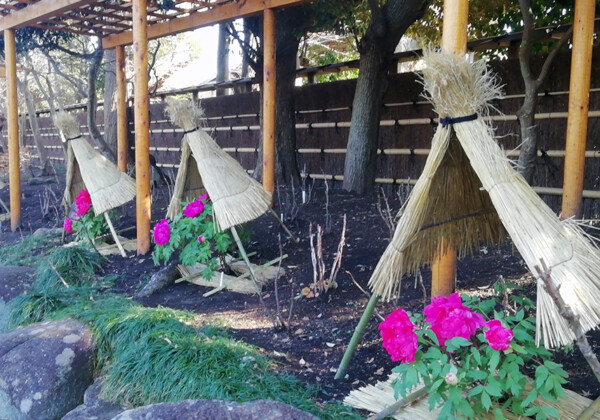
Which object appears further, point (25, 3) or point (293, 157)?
point (293, 157)

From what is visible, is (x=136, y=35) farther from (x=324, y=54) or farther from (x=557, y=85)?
(x=324, y=54)

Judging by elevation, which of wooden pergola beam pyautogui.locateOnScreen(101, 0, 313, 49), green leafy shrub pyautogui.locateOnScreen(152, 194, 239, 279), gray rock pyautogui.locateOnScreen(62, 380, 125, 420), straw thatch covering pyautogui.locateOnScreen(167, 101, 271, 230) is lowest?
gray rock pyautogui.locateOnScreen(62, 380, 125, 420)

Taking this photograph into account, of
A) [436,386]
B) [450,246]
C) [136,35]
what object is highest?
[136,35]

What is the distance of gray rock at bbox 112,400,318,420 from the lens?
2.00m

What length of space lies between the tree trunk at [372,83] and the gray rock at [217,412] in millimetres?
4745

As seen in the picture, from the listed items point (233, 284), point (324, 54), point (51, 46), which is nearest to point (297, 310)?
point (233, 284)

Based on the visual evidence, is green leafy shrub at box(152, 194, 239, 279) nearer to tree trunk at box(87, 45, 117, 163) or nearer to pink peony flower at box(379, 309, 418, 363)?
pink peony flower at box(379, 309, 418, 363)

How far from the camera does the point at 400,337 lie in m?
1.95

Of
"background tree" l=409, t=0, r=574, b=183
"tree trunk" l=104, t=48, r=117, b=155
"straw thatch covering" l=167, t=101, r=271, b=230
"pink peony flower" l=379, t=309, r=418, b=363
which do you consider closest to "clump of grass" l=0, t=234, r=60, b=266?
"straw thatch covering" l=167, t=101, r=271, b=230

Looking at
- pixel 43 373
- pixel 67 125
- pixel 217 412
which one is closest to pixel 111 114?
pixel 67 125

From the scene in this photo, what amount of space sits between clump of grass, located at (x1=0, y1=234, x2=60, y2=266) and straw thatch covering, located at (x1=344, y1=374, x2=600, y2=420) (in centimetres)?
402

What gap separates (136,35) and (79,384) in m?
3.12

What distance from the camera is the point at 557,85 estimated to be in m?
5.54

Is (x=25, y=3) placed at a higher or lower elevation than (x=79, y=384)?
higher
